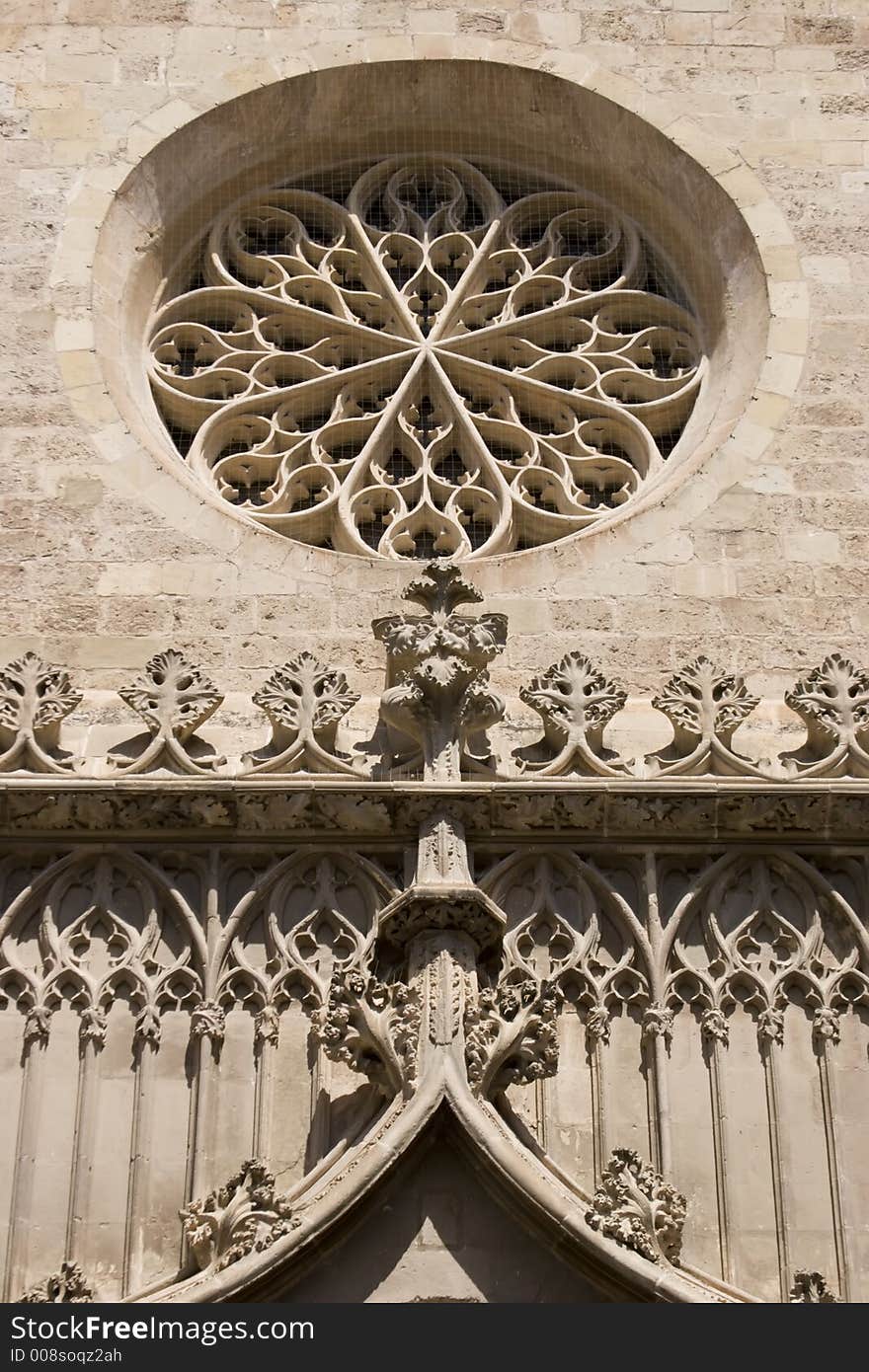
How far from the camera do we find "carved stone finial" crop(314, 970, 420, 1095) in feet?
34.4

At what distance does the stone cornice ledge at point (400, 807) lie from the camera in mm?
11492

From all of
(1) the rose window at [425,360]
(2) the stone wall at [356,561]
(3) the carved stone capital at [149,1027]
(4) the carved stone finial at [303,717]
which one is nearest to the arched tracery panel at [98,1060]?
(3) the carved stone capital at [149,1027]

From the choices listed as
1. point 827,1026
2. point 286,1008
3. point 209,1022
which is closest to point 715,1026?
point 827,1026

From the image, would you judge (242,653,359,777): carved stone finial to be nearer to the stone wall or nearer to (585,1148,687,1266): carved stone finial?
the stone wall

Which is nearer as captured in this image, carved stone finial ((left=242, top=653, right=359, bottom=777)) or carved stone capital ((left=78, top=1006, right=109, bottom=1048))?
carved stone capital ((left=78, top=1006, right=109, bottom=1048))

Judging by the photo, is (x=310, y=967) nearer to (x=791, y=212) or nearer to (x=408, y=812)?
(x=408, y=812)

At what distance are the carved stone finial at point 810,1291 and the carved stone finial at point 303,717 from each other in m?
3.05

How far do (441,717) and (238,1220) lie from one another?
270cm

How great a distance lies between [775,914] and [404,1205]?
2.36 metres

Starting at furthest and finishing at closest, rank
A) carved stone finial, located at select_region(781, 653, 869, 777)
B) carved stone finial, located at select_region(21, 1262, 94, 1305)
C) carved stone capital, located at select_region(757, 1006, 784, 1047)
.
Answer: carved stone finial, located at select_region(781, 653, 869, 777), carved stone capital, located at select_region(757, 1006, 784, 1047), carved stone finial, located at select_region(21, 1262, 94, 1305)

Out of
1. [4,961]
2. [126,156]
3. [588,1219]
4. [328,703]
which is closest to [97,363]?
[126,156]

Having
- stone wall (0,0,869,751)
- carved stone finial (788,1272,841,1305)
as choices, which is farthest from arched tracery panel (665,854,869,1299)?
stone wall (0,0,869,751)

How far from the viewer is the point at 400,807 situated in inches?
452

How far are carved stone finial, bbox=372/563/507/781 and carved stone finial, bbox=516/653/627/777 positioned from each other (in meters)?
0.24
